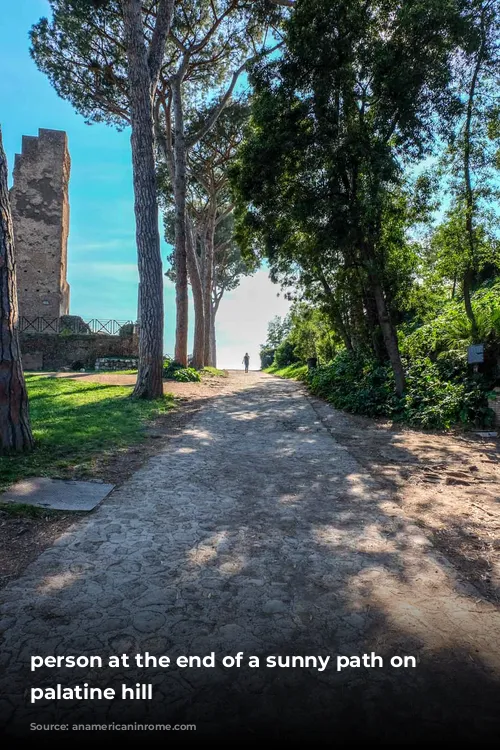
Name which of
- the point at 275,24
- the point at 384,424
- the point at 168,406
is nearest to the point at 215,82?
the point at 275,24

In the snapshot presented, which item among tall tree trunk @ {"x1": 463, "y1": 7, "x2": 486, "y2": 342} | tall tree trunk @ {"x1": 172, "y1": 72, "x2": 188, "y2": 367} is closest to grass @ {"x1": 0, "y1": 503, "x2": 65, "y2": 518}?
tall tree trunk @ {"x1": 463, "y1": 7, "x2": 486, "y2": 342}

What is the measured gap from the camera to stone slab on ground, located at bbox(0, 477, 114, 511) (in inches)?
121

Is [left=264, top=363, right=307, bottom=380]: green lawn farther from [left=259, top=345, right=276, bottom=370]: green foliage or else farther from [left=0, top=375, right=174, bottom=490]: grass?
[left=259, top=345, right=276, bottom=370]: green foliage

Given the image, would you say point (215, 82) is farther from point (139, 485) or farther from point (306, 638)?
point (306, 638)

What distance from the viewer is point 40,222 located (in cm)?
2250

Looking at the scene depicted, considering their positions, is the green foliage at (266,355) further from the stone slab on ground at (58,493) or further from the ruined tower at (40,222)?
the stone slab on ground at (58,493)

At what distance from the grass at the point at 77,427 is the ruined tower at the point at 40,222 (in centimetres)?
1459

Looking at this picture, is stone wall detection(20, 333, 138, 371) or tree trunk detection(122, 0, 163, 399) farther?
stone wall detection(20, 333, 138, 371)

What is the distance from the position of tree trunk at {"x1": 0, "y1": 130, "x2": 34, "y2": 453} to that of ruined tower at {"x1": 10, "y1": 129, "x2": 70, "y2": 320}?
1973 centimetres

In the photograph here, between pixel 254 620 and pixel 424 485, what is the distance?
107 inches

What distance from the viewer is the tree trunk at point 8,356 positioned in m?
4.02

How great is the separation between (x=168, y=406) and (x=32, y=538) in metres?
5.63

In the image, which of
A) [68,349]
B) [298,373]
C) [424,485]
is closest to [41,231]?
[68,349]

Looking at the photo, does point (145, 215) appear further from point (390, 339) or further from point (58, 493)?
point (58, 493)
